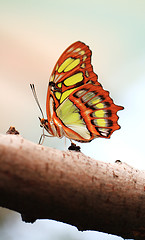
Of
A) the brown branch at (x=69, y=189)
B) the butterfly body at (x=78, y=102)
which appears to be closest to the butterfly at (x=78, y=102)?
the butterfly body at (x=78, y=102)

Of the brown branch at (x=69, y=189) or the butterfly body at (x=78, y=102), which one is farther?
the butterfly body at (x=78, y=102)

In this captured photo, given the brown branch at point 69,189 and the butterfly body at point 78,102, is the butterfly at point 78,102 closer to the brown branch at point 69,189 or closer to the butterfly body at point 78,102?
the butterfly body at point 78,102

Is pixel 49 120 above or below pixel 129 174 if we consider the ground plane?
above

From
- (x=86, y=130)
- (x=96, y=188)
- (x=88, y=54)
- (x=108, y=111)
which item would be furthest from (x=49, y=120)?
(x=96, y=188)

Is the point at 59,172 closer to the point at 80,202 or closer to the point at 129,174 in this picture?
the point at 80,202

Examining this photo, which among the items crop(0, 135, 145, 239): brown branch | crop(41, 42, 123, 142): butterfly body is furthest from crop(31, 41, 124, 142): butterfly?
crop(0, 135, 145, 239): brown branch

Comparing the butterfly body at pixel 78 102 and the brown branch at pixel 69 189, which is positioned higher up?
the butterfly body at pixel 78 102

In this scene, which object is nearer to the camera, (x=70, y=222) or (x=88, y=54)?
(x=70, y=222)
